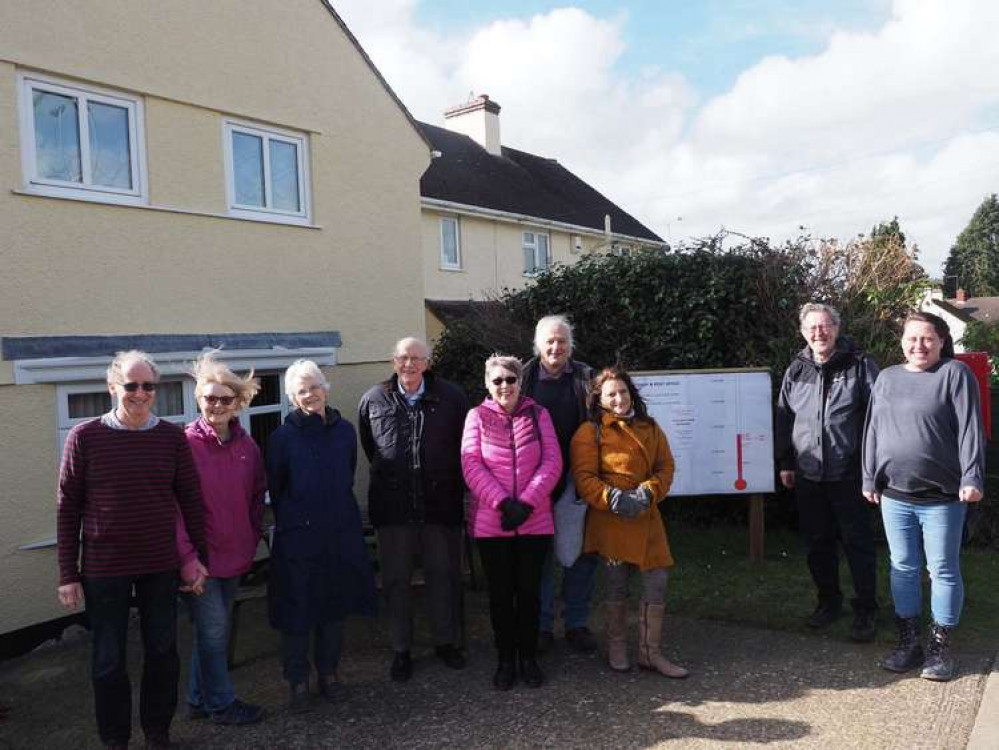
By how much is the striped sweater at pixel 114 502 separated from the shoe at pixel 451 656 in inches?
68.2

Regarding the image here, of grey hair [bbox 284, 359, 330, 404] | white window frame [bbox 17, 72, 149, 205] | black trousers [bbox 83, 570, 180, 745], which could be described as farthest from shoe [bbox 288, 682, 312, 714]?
white window frame [bbox 17, 72, 149, 205]

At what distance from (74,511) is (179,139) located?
3.99 meters

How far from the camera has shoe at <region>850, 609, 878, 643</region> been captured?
468cm

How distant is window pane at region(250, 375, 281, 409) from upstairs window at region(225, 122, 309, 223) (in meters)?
1.45

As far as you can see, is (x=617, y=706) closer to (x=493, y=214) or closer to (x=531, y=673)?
(x=531, y=673)

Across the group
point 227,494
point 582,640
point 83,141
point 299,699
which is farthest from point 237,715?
point 83,141

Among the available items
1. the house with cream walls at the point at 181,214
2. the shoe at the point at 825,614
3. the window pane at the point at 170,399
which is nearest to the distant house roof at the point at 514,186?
the house with cream walls at the point at 181,214

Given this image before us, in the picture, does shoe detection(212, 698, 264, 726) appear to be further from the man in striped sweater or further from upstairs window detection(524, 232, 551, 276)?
→ upstairs window detection(524, 232, 551, 276)

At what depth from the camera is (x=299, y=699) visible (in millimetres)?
4156

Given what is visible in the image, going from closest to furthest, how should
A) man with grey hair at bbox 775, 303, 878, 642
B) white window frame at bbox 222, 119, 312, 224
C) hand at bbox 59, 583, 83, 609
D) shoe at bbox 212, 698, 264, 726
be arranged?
hand at bbox 59, 583, 83, 609 < shoe at bbox 212, 698, 264, 726 < man with grey hair at bbox 775, 303, 878, 642 < white window frame at bbox 222, 119, 312, 224

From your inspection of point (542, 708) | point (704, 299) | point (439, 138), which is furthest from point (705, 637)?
point (439, 138)

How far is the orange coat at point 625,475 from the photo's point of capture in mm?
4254

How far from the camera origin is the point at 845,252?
24.3 ft

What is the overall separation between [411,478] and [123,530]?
145 centimetres
